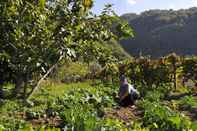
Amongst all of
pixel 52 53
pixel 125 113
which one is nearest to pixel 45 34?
pixel 52 53

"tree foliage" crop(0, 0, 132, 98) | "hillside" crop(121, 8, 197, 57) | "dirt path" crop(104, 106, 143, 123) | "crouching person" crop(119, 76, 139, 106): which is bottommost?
"dirt path" crop(104, 106, 143, 123)

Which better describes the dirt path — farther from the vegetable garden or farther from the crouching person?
the crouching person

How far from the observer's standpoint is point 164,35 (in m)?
105

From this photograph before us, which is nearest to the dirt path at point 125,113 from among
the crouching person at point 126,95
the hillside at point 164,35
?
the crouching person at point 126,95

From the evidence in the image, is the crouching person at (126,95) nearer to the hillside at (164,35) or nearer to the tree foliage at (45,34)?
the tree foliage at (45,34)

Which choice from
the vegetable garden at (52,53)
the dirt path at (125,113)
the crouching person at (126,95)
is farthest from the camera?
the crouching person at (126,95)

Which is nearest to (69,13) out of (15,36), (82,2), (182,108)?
(82,2)

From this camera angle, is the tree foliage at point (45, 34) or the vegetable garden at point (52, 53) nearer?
the vegetable garden at point (52, 53)

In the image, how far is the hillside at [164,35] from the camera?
324 ft

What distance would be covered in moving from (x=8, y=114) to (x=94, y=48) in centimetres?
351

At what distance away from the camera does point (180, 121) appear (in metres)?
9.26

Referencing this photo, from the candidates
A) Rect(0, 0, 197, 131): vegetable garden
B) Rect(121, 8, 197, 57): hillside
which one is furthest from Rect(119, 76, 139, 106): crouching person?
Rect(121, 8, 197, 57): hillside

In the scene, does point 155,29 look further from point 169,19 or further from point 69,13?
point 69,13

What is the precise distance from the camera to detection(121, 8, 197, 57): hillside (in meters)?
98.9
